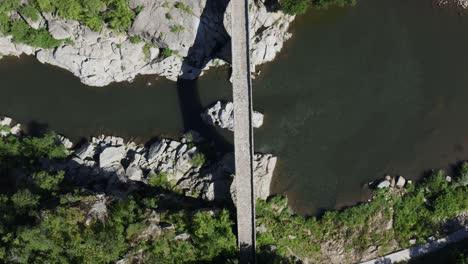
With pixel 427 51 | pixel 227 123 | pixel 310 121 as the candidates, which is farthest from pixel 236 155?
pixel 427 51

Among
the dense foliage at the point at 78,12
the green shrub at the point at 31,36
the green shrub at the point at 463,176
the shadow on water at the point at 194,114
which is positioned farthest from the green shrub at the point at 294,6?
the green shrub at the point at 31,36

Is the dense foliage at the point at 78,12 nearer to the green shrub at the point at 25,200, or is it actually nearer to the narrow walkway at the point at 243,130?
the narrow walkway at the point at 243,130

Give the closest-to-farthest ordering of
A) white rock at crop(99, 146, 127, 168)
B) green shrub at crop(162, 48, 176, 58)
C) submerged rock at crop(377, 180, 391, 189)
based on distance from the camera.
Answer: submerged rock at crop(377, 180, 391, 189), white rock at crop(99, 146, 127, 168), green shrub at crop(162, 48, 176, 58)

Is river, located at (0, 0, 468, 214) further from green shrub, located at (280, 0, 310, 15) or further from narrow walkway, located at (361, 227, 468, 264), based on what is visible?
narrow walkway, located at (361, 227, 468, 264)

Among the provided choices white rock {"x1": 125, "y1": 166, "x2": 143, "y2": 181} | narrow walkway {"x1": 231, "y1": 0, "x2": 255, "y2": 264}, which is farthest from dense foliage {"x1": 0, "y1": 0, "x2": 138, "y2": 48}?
white rock {"x1": 125, "y1": 166, "x2": 143, "y2": 181}

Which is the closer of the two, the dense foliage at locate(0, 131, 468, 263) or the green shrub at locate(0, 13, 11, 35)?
the dense foliage at locate(0, 131, 468, 263)

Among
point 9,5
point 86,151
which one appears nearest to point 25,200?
point 86,151
